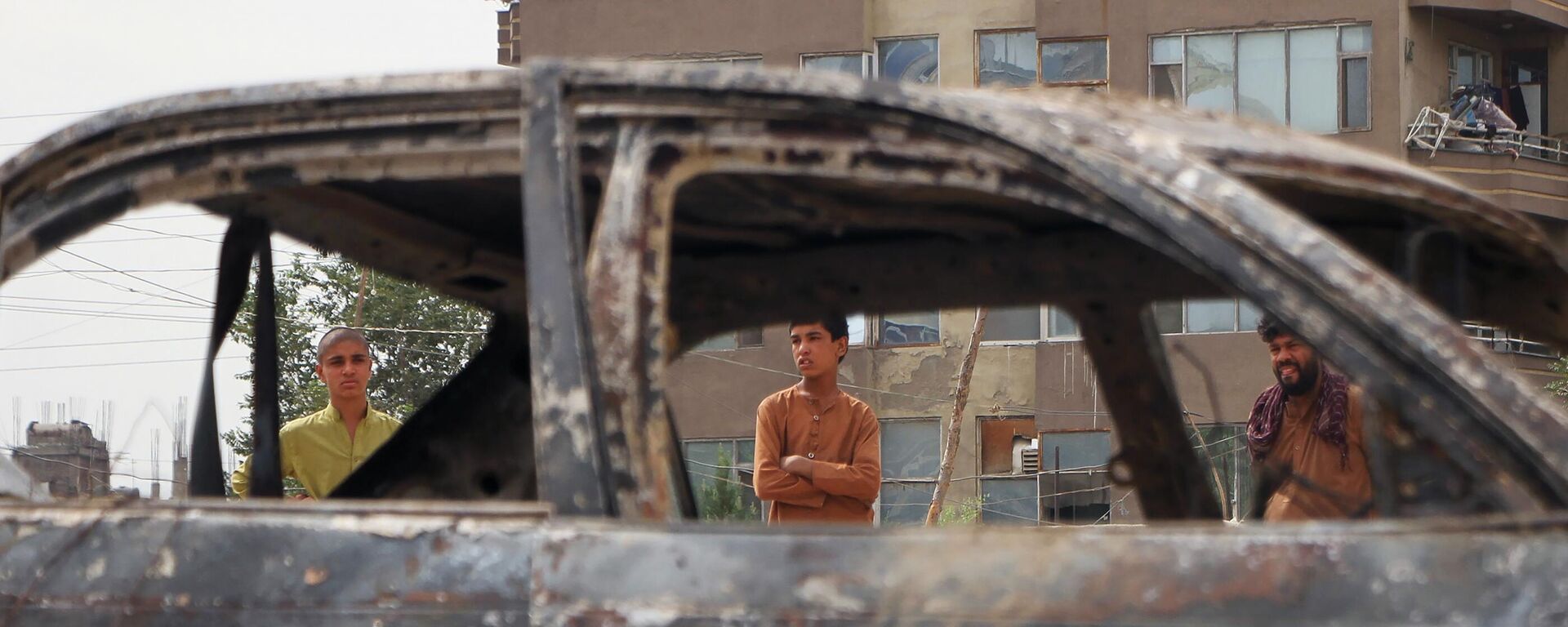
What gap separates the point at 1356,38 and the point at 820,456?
2097 cm

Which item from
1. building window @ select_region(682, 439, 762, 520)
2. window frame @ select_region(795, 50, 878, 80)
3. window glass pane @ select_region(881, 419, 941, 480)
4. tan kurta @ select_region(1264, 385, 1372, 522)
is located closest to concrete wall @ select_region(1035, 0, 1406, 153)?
window frame @ select_region(795, 50, 878, 80)

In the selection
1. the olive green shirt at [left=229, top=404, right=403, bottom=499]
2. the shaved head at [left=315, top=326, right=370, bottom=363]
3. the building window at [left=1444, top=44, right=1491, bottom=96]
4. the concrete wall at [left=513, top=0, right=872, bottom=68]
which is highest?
the concrete wall at [left=513, top=0, right=872, bottom=68]

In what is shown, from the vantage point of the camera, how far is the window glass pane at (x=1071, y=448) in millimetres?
24656

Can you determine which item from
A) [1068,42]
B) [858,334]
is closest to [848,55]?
[1068,42]

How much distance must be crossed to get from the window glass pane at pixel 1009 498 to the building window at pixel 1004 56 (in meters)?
5.65

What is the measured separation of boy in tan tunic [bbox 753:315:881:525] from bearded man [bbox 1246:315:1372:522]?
126 centimetres

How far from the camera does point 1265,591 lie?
1.80 m

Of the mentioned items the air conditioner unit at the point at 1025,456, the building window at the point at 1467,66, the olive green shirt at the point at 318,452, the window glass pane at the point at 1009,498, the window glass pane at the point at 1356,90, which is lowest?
the window glass pane at the point at 1009,498

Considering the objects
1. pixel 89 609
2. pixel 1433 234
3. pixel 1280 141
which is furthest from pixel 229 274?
pixel 1433 234

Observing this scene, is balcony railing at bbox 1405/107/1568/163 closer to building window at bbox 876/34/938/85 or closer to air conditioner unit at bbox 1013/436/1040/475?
air conditioner unit at bbox 1013/436/1040/475

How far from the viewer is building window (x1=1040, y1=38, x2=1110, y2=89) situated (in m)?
25.5

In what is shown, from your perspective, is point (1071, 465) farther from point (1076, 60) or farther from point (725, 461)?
point (1076, 60)

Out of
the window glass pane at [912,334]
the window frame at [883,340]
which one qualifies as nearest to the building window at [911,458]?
the window frame at [883,340]

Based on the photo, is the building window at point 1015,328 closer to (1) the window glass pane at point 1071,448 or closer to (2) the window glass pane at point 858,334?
(1) the window glass pane at point 1071,448
